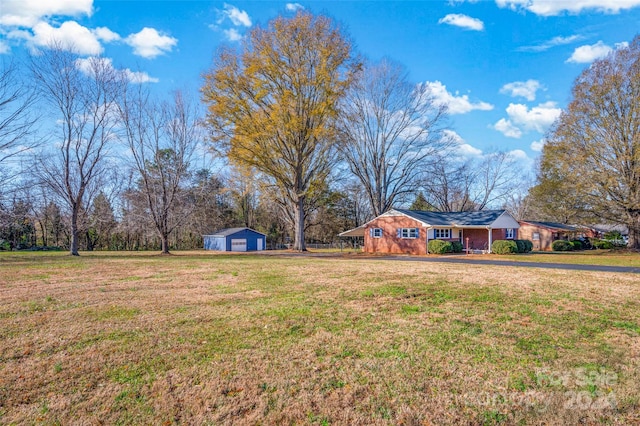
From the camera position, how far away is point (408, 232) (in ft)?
98.1

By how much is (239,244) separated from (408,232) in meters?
20.5

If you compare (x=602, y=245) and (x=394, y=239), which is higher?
(x=394, y=239)

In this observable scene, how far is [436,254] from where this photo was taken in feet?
89.0

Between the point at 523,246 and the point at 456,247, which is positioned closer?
the point at 456,247

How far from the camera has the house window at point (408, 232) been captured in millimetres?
29542

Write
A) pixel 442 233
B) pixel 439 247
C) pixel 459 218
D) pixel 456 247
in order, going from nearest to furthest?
pixel 439 247 < pixel 456 247 < pixel 442 233 < pixel 459 218

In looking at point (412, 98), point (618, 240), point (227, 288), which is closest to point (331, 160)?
point (412, 98)

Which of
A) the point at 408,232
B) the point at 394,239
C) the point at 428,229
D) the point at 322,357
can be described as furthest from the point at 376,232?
the point at 322,357

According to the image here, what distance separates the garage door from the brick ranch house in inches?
612

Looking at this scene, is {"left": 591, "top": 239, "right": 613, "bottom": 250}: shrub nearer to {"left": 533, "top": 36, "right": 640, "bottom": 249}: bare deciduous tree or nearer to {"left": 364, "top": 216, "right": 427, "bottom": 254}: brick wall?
{"left": 533, "top": 36, "right": 640, "bottom": 249}: bare deciduous tree

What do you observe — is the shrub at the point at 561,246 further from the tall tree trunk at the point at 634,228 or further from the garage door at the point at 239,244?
the garage door at the point at 239,244

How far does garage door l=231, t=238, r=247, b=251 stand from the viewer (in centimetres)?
4178

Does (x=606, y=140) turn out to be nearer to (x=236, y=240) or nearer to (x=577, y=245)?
(x=577, y=245)

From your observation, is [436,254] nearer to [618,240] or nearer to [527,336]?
[527,336]
